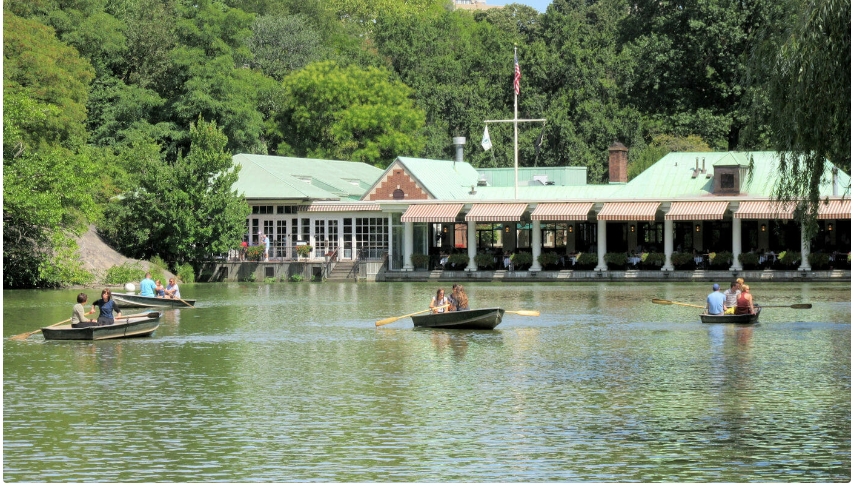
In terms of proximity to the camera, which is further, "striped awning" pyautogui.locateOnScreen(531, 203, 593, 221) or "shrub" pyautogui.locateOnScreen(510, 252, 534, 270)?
"shrub" pyautogui.locateOnScreen(510, 252, 534, 270)

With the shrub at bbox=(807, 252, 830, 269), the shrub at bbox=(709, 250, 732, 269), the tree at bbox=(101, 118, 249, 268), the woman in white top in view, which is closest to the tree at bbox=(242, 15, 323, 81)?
the tree at bbox=(101, 118, 249, 268)

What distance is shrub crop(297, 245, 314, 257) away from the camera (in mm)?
63812

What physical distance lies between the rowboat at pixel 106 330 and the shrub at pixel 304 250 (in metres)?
31.7

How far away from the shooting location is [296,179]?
6781cm

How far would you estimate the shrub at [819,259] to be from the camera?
56.4m

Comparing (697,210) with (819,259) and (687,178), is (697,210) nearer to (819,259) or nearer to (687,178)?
(687,178)

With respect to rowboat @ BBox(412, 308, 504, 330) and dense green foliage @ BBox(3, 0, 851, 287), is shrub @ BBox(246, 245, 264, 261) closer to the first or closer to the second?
dense green foliage @ BBox(3, 0, 851, 287)

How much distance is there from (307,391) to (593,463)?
761 centimetres

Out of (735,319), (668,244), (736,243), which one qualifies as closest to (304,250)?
(668,244)

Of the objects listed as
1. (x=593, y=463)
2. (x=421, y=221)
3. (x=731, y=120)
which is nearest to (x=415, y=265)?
(x=421, y=221)

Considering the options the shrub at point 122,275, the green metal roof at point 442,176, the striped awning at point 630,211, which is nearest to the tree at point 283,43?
the green metal roof at point 442,176

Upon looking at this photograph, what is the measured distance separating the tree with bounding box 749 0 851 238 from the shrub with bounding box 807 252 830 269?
3198 centimetres

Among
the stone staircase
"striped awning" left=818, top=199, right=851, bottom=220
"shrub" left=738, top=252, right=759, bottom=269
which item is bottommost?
the stone staircase

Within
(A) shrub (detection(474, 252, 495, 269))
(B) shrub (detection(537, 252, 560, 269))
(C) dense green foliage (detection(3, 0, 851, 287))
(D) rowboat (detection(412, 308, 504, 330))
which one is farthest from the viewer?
(A) shrub (detection(474, 252, 495, 269))
